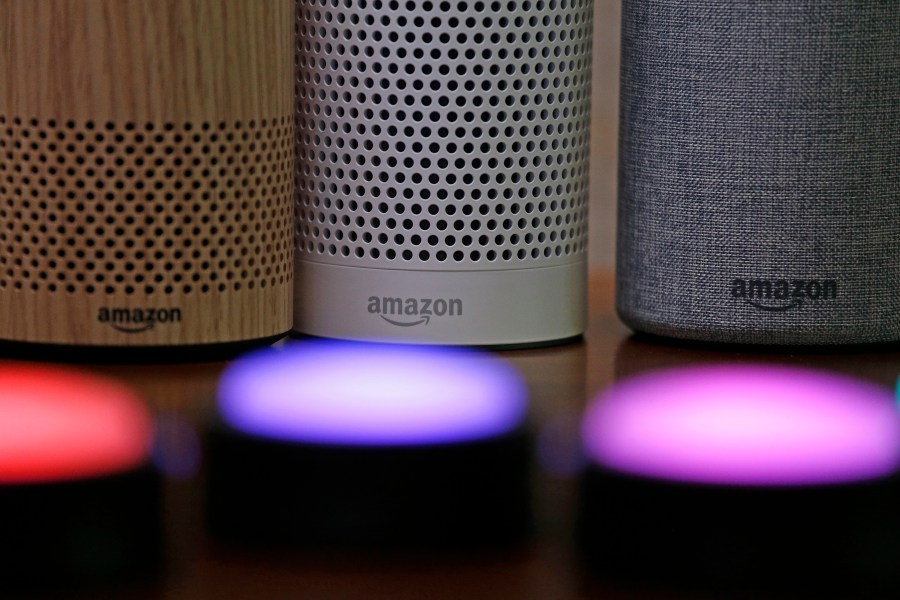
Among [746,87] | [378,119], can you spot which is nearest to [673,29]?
[746,87]

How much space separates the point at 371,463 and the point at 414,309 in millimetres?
136

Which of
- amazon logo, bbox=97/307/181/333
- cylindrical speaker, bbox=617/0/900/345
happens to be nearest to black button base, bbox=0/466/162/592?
amazon logo, bbox=97/307/181/333

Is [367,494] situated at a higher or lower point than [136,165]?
lower

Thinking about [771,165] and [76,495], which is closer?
[76,495]

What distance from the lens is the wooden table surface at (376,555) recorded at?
1.90ft

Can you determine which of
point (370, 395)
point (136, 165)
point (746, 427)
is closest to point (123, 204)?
point (136, 165)

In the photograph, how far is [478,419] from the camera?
2.21 ft

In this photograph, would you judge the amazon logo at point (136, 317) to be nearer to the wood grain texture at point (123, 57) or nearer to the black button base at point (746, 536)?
the wood grain texture at point (123, 57)

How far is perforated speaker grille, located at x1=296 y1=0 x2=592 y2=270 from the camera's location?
0.73 meters

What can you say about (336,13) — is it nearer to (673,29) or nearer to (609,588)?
(673,29)

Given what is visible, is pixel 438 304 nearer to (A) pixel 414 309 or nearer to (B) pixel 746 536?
(A) pixel 414 309

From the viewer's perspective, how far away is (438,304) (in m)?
0.75

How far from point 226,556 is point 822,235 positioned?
332 millimetres

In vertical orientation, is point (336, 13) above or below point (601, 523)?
above
